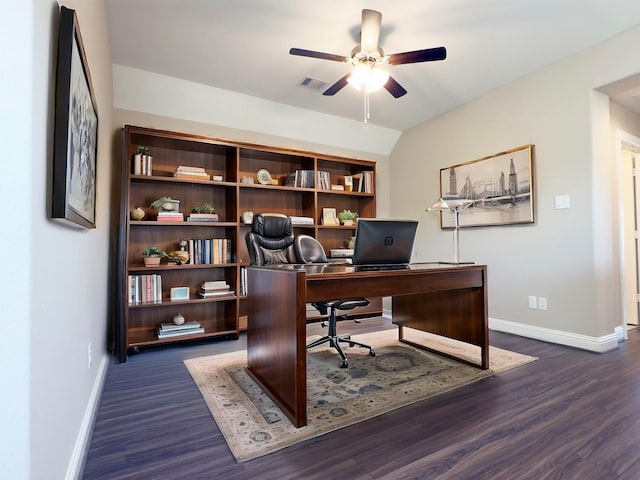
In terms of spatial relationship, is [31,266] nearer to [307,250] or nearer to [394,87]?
[307,250]

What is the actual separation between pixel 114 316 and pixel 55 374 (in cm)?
219

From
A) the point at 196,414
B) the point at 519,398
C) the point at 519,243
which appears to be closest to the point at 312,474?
the point at 196,414

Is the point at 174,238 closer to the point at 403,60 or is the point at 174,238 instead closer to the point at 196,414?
the point at 196,414

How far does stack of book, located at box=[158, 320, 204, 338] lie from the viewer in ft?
9.95

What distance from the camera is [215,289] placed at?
131 inches

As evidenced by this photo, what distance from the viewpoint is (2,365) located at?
71 centimetres

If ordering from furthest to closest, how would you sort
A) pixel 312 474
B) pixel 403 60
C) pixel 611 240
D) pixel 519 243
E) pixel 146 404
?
pixel 519 243 < pixel 611 240 < pixel 403 60 < pixel 146 404 < pixel 312 474

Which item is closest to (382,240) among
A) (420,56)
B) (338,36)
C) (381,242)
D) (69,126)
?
(381,242)

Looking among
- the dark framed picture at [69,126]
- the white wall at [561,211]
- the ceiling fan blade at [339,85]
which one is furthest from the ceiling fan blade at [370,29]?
the white wall at [561,211]

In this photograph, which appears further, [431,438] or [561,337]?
[561,337]

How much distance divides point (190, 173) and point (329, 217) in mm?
1734

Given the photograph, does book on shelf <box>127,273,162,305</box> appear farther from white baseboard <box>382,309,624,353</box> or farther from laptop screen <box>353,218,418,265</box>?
white baseboard <box>382,309,624,353</box>

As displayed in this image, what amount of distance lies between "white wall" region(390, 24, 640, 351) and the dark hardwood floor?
776mm

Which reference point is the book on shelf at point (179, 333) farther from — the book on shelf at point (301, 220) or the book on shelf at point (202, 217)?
the book on shelf at point (301, 220)
